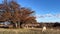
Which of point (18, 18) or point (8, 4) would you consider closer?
point (18, 18)

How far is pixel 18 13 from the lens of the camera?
39.9m

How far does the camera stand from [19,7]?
41.1 m

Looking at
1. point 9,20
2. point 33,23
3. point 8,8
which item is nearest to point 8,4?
point 8,8

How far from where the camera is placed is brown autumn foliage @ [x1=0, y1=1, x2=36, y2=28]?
3957cm

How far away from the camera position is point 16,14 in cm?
3928

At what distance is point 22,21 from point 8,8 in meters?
4.47

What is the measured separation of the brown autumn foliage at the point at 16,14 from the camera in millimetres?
39569

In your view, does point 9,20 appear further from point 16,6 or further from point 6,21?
point 16,6

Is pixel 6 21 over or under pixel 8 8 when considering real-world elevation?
under

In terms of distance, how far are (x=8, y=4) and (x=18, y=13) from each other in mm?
3989

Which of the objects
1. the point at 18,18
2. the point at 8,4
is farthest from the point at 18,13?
the point at 8,4

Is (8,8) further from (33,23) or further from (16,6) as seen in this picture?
(33,23)

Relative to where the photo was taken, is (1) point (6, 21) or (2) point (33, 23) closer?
(1) point (6, 21)

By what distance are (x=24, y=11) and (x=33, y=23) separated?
4.89m
